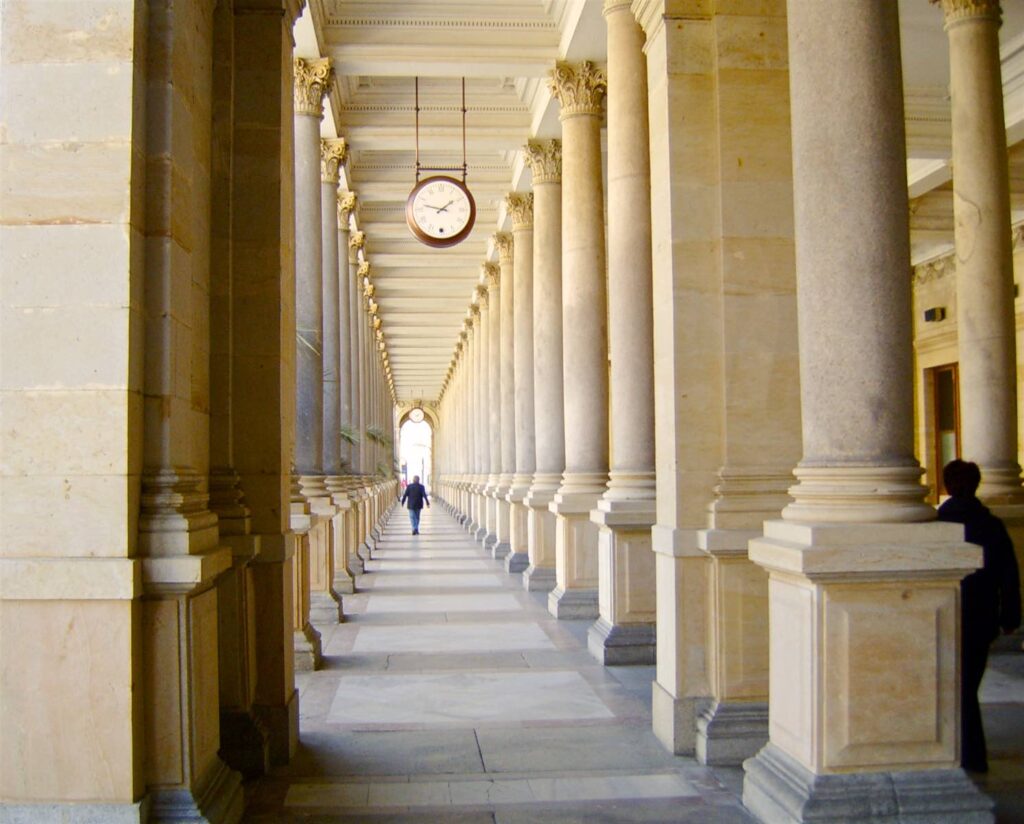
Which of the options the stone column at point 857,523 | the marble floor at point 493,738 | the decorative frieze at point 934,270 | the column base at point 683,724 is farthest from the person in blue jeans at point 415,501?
the stone column at point 857,523

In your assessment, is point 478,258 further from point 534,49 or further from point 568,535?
point 568,535

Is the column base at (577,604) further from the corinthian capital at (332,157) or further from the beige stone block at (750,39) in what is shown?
the corinthian capital at (332,157)

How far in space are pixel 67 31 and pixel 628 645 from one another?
7225 millimetres

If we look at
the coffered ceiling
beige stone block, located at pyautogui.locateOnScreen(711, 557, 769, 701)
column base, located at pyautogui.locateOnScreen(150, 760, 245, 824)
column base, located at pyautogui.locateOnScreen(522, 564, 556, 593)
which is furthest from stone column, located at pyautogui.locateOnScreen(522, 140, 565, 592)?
column base, located at pyautogui.locateOnScreen(150, 760, 245, 824)

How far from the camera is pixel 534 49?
47.7ft

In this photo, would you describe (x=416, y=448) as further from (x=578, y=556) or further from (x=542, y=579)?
(x=578, y=556)

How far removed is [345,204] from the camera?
66.9 feet

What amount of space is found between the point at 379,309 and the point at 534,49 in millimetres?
23100

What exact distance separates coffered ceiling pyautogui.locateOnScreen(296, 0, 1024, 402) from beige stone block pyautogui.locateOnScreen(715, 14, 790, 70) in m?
6.03

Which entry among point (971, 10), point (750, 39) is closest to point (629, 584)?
point (750, 39)

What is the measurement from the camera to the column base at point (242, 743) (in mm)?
6730

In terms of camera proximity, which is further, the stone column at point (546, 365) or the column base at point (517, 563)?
the column base at point (517, 563)

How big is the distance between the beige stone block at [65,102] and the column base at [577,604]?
902cm

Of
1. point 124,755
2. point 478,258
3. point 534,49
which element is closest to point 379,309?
point 478,258
